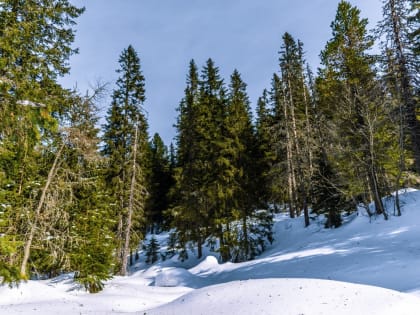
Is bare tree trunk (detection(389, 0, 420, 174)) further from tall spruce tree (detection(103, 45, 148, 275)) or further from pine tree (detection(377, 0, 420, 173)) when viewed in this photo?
tall spruce tree (detection(103, 45, 148, 275))

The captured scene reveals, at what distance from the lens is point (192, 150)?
23.9m

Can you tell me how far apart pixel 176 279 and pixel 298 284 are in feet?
31.8

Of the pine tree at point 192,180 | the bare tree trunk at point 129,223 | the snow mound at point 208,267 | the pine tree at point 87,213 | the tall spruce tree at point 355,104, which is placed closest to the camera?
the pine tree at point 87,213

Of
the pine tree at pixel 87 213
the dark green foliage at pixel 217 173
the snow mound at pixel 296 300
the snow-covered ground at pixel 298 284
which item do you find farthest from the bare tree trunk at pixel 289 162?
the snow mound at pixel 296 300

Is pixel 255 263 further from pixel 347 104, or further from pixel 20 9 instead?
pixel 20 9

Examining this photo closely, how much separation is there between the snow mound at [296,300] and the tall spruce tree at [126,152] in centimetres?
1194

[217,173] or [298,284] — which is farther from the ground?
[217,173]

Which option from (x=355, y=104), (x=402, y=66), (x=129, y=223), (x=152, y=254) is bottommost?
(x=152, y=254)

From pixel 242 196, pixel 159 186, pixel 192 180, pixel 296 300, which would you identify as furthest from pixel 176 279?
pixel 159 186

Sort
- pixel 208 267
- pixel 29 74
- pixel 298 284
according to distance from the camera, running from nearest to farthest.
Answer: pixel 298 284 < pixel 29 74 < pixel 208 267

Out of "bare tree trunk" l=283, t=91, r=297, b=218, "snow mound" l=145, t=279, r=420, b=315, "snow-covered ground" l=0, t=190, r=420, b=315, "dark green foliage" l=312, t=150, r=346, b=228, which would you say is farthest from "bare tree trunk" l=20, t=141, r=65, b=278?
"bare tree trunk" l=283, t=91, r=297, b=218

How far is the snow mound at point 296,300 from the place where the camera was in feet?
20.7

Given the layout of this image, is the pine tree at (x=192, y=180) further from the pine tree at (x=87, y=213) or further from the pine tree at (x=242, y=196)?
the pine tree at (x=87, y=213)

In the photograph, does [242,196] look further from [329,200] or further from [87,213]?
[87,213]
